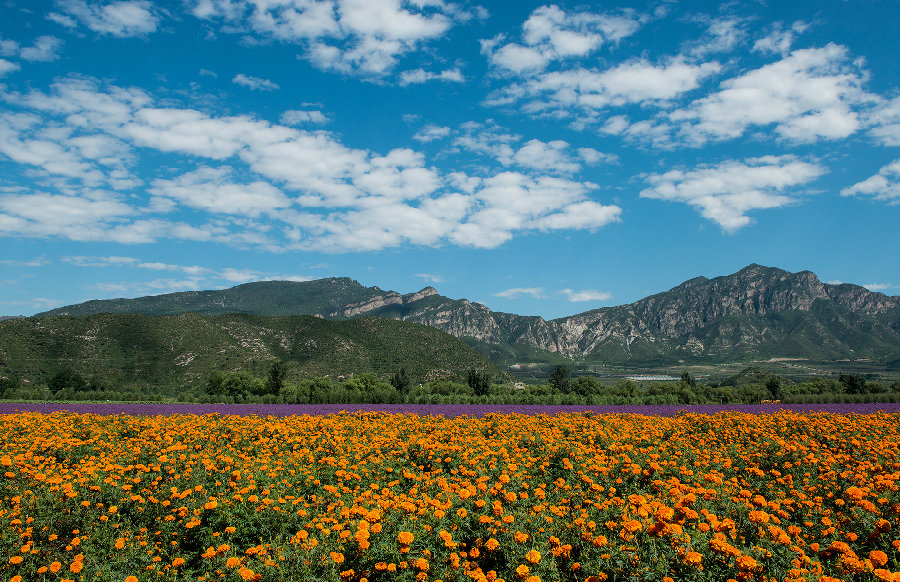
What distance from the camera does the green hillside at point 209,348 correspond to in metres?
67.1

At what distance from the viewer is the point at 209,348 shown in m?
78.9

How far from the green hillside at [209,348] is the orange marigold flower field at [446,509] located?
211 ft

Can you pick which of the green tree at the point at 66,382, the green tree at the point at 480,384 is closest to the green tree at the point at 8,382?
the green tree at the point at 66,382

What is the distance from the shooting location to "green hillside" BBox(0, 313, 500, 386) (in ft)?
220

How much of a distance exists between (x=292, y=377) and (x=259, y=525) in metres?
71.8

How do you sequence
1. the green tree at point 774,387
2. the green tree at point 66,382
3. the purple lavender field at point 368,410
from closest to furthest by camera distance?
the purple lavender field at point 368,410, the green tree at point 774,387, the green tree at point 66,382

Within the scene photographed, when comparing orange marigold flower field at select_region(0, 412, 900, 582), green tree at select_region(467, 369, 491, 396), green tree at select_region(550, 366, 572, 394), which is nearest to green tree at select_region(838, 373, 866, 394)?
green tree at select_region(550, 366, 572, 394)

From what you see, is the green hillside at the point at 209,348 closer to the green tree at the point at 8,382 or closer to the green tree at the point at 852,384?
the green tree at the point at 8,382

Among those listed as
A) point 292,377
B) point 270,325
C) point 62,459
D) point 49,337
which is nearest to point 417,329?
point 270,325

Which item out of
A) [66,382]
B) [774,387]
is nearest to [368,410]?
[774,387]

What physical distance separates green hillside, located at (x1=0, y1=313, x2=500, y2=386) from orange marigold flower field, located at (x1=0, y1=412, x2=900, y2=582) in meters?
64.3

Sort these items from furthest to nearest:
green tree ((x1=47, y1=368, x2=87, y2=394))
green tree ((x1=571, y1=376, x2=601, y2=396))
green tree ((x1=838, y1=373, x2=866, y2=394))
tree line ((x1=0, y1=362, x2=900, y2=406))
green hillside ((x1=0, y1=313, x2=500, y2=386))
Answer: green hillside ((x1=0, y1=313, x2=500, y2=386)) < green tree ((x1=47, y1=368, x2=87, y2=394)) < green tree ((x1=571, y1=376, x2=601, y2=396)) < green tree ((x1=838, y1=373, x2=866, y2=394)) < tree line ((x1=0, y1=362, x2=900, y2=406))

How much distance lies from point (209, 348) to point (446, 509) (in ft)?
273

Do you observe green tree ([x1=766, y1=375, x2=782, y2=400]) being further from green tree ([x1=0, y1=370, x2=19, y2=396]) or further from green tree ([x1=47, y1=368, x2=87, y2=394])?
green tree ([x1=47, y1=368, x2=87, y2=394])
